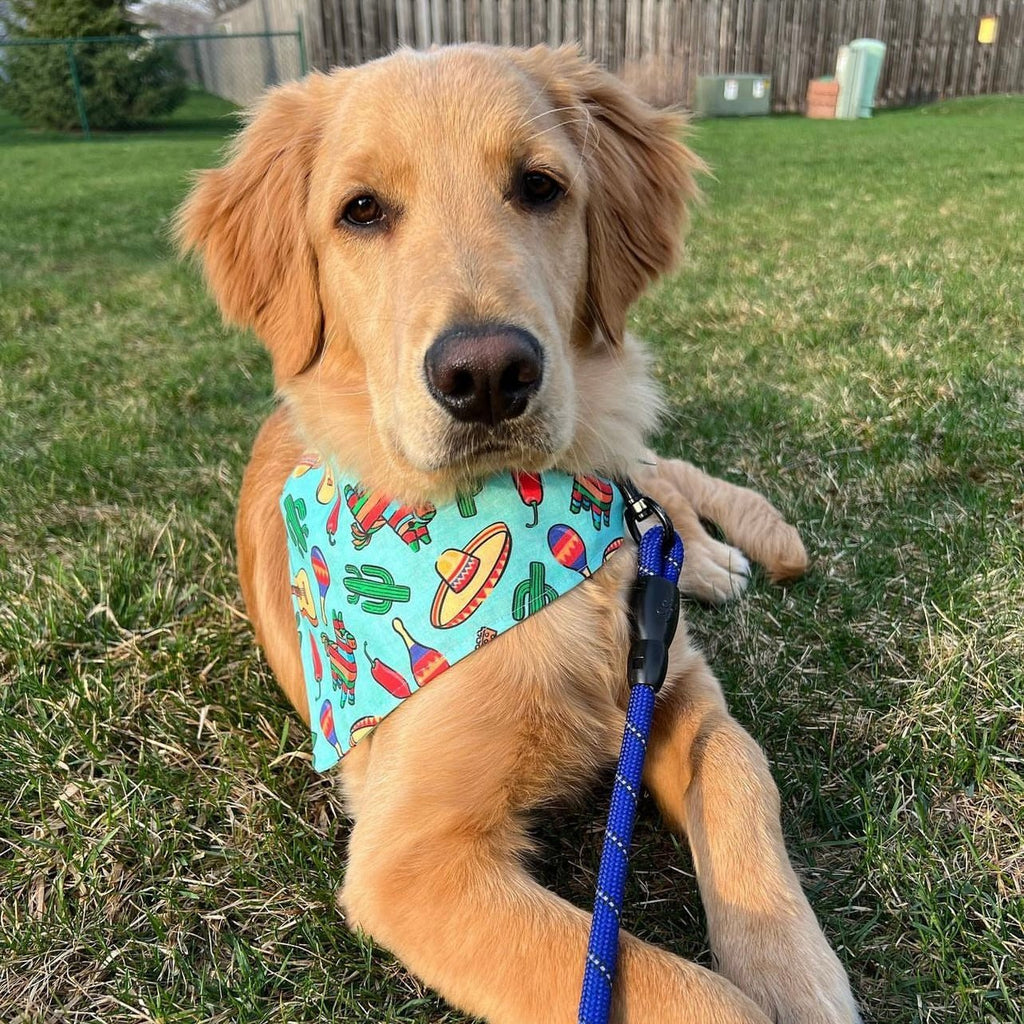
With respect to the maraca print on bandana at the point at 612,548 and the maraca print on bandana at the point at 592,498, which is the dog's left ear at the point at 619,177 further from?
the maraca print on bandana at the point at 612,548

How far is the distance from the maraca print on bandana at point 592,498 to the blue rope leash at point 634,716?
56 mm

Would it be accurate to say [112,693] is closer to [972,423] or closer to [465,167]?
[465,167]

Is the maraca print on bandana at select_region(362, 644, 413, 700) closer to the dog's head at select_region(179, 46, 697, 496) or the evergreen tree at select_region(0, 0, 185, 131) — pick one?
the dog's head at select_region(179, 46, 697, 496)

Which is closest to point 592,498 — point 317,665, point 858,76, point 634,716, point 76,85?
point 634,716

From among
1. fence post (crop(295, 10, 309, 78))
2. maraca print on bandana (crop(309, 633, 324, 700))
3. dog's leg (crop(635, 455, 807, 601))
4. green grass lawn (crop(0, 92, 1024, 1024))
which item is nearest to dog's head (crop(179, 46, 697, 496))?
maraca print on bandana (crop(309, 633, 324, 700))

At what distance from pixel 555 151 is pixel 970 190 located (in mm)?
8757

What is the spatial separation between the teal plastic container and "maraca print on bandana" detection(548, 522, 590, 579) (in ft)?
70.0

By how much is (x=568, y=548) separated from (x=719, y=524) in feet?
4.11

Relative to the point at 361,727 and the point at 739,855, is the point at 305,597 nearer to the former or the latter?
the point at 361,727

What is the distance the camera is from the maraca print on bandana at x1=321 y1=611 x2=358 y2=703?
6.32ft

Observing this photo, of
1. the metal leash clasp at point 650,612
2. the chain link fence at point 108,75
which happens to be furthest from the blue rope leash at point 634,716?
the chain link fence at point 108,75

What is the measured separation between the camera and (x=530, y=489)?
193 centimetres

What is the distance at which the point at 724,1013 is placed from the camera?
1.38 metres

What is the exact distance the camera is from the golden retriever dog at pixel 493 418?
1545 mm
